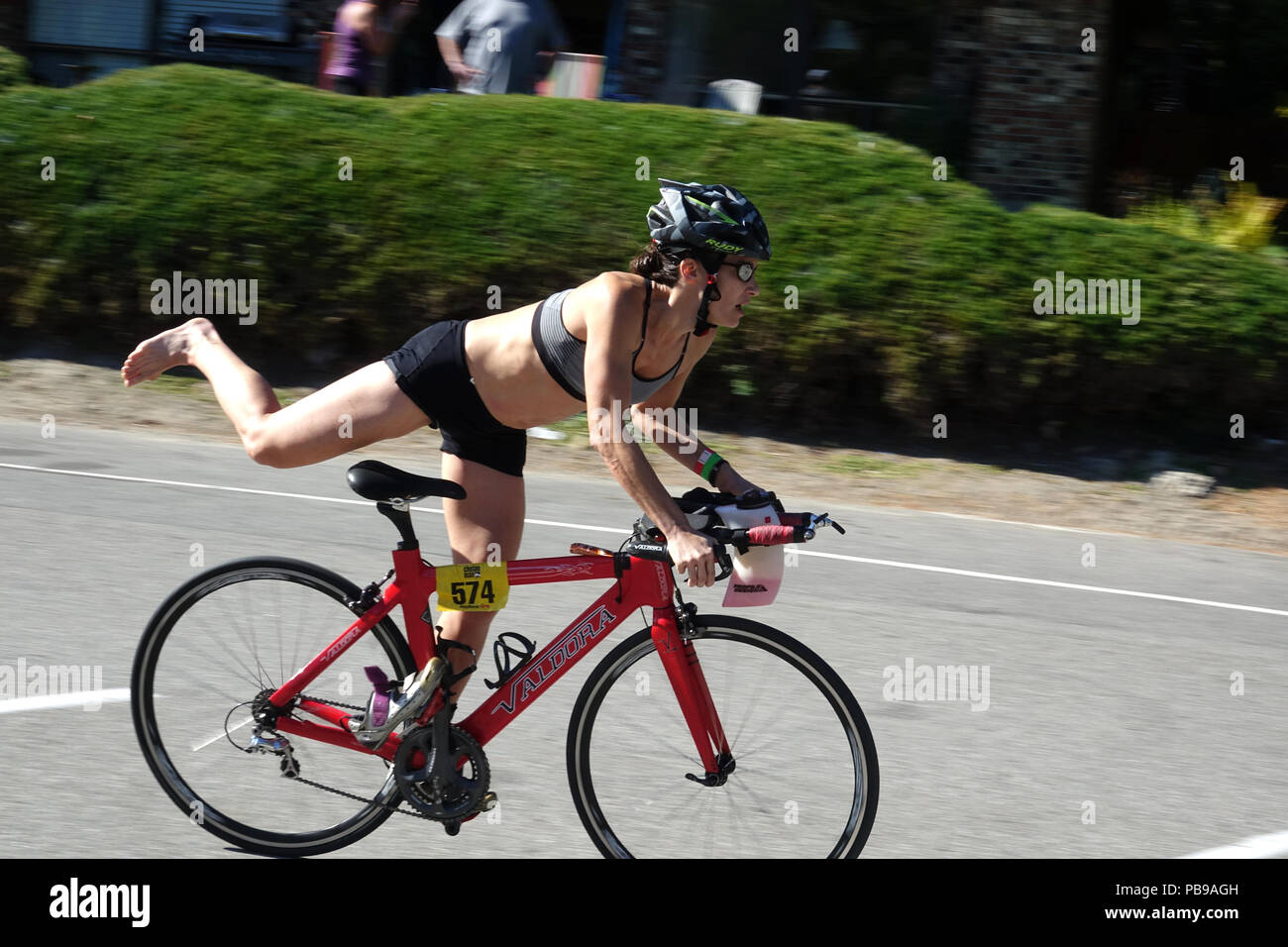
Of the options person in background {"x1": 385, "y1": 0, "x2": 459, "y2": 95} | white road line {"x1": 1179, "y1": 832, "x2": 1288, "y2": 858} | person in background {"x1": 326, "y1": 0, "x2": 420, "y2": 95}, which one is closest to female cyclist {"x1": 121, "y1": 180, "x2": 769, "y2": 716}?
white road line {"x1": 1179, "y1": 832, "x2": 1288, "y2": 858}

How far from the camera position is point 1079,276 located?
10266mm

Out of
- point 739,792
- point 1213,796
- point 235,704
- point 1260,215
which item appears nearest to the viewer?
point 739,792

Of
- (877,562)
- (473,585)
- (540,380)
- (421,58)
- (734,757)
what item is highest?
(421,58)

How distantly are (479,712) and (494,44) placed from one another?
957cm

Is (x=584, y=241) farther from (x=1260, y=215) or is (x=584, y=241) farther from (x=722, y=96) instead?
(x=1260, y=215)

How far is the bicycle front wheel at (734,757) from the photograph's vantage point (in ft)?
11.8

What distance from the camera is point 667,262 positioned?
3617 millimetres

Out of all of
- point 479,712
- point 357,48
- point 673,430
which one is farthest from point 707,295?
point 357,48

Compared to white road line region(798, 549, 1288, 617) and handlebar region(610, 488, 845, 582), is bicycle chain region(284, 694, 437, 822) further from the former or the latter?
white road line region(798, 549, 1288, 617)

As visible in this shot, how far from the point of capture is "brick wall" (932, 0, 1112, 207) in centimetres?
1280

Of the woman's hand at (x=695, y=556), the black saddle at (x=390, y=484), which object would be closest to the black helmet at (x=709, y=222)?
the woman's hand at (x=695, y=556)

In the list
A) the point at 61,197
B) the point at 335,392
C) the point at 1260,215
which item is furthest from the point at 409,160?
the point at 335,392

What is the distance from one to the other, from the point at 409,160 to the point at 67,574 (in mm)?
5785

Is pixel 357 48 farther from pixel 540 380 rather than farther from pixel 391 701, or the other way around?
pixel 391 701
